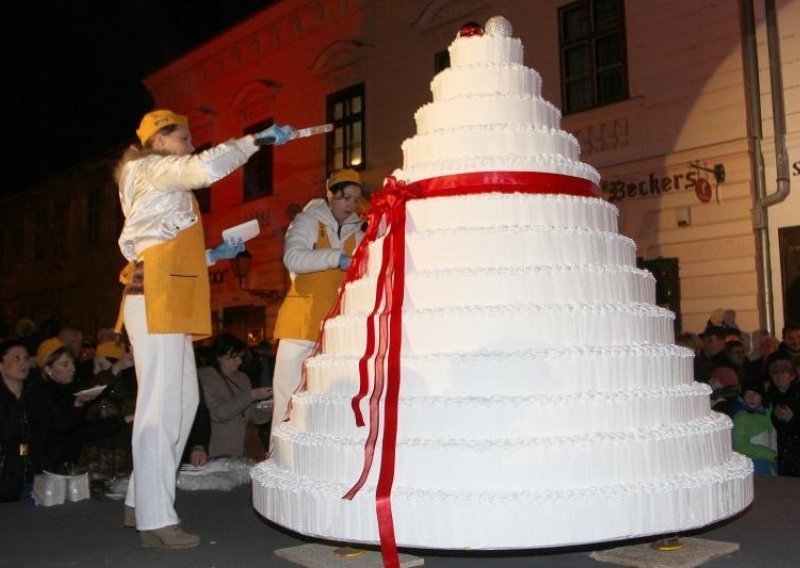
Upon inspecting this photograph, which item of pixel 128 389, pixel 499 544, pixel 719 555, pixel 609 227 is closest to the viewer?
pixel 499 544

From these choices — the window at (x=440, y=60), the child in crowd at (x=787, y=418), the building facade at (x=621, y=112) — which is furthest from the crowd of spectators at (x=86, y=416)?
the window at (x=440, y=60)

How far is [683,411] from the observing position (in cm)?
366

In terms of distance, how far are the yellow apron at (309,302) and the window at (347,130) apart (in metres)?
10.7

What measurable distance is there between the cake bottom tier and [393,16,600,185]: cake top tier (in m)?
1.58

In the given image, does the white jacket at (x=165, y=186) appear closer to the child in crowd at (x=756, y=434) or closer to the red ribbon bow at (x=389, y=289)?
the red ribbon bow at (x=389, y=289)

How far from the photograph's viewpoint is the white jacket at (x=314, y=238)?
477 cm

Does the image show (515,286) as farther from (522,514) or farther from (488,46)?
(488,46)

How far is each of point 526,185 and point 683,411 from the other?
51.3 inches

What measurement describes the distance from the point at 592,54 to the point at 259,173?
29.8ft

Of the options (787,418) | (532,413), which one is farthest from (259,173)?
(532,413)

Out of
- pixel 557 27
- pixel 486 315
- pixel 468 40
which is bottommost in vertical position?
pixel 486 315

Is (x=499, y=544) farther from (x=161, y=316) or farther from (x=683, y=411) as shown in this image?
(x=161, y=316)

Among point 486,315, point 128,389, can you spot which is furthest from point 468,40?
point 128,389

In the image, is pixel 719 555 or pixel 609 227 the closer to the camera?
pixel 719 555
